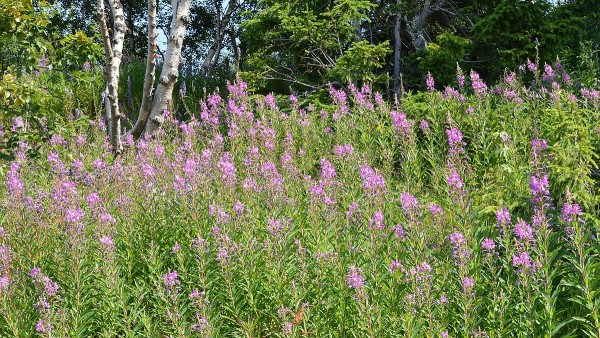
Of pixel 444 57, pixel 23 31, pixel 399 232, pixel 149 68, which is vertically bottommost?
pixel 399 232

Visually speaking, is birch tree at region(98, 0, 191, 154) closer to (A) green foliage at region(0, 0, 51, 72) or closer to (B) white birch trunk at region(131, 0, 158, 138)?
(B) white birch trunk at region(131, 0, 158, 138)

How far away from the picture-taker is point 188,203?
4332 millimetres

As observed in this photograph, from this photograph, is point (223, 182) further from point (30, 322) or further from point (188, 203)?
point (30, 322)

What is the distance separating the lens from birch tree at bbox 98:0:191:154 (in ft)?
23.7

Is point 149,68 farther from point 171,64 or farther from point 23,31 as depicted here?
point 23,31

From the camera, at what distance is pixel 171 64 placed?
322 inches

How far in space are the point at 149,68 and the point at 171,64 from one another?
55 centimetres

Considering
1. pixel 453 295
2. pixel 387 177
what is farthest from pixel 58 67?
pixel 453 295

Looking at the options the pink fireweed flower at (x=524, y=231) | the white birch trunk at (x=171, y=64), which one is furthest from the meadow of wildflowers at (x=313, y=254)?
the white birch trunk at (x=171, y=64)

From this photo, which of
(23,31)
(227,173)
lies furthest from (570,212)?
(23,31)

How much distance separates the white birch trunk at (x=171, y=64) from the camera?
8.05 metres

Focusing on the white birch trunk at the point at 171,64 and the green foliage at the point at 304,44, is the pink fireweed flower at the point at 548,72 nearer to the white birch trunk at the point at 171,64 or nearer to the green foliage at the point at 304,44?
the green foliage at the point at 304,44

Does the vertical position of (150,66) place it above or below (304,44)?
below

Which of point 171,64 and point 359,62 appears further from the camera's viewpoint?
point 359,62
